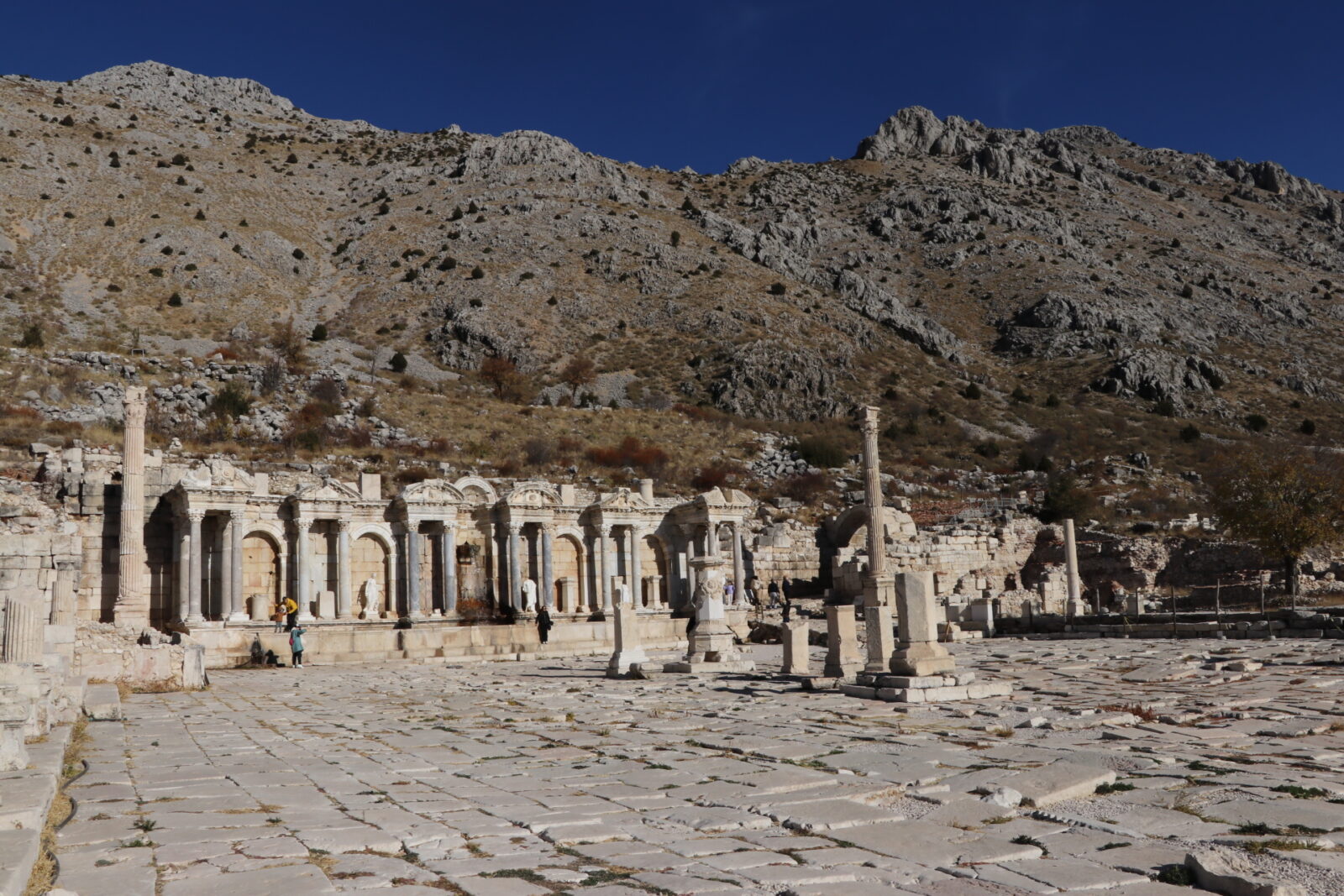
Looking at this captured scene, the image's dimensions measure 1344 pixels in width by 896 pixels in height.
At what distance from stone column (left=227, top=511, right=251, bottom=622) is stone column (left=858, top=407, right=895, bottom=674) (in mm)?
15566

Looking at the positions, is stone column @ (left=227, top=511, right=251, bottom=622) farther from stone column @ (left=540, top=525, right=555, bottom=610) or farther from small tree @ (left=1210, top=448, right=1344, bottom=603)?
small tree @ (left=1210, top=448, right=1344, bottom=603)

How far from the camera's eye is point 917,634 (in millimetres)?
14219

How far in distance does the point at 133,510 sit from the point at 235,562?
122 inches

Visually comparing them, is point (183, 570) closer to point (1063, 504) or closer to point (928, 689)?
point (928, 689)

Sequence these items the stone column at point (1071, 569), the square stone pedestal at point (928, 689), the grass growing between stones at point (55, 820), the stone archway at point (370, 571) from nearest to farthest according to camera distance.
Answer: the grass growing between stones at point (55, 820)
the square stone pedestal at point (928, 689)
the stone archway at point (370, 571)
the stone column at point (1071, 569)

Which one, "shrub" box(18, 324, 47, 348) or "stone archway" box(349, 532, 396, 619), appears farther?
"shrub" box(18, 324, 47, 348)

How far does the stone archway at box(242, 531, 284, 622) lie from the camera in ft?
89.7

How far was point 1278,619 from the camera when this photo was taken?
81.0 feet

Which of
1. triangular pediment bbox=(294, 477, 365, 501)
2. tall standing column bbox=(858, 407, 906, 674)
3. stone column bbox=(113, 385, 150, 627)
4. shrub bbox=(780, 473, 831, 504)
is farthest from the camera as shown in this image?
shrub bbox=(780, 473, 831, 504)

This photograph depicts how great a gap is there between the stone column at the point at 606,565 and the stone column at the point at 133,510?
13.4 metres

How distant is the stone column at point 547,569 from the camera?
31.2 meters

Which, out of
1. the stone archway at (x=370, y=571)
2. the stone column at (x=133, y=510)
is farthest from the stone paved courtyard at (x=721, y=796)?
the stone archway at (x=370, y=571)

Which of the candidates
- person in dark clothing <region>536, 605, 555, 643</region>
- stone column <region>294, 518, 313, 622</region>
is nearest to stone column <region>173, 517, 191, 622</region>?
stone column <region>294, 518, 313, 622</region>

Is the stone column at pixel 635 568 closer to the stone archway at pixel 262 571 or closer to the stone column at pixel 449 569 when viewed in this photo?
the stone column at pixel 449 569
